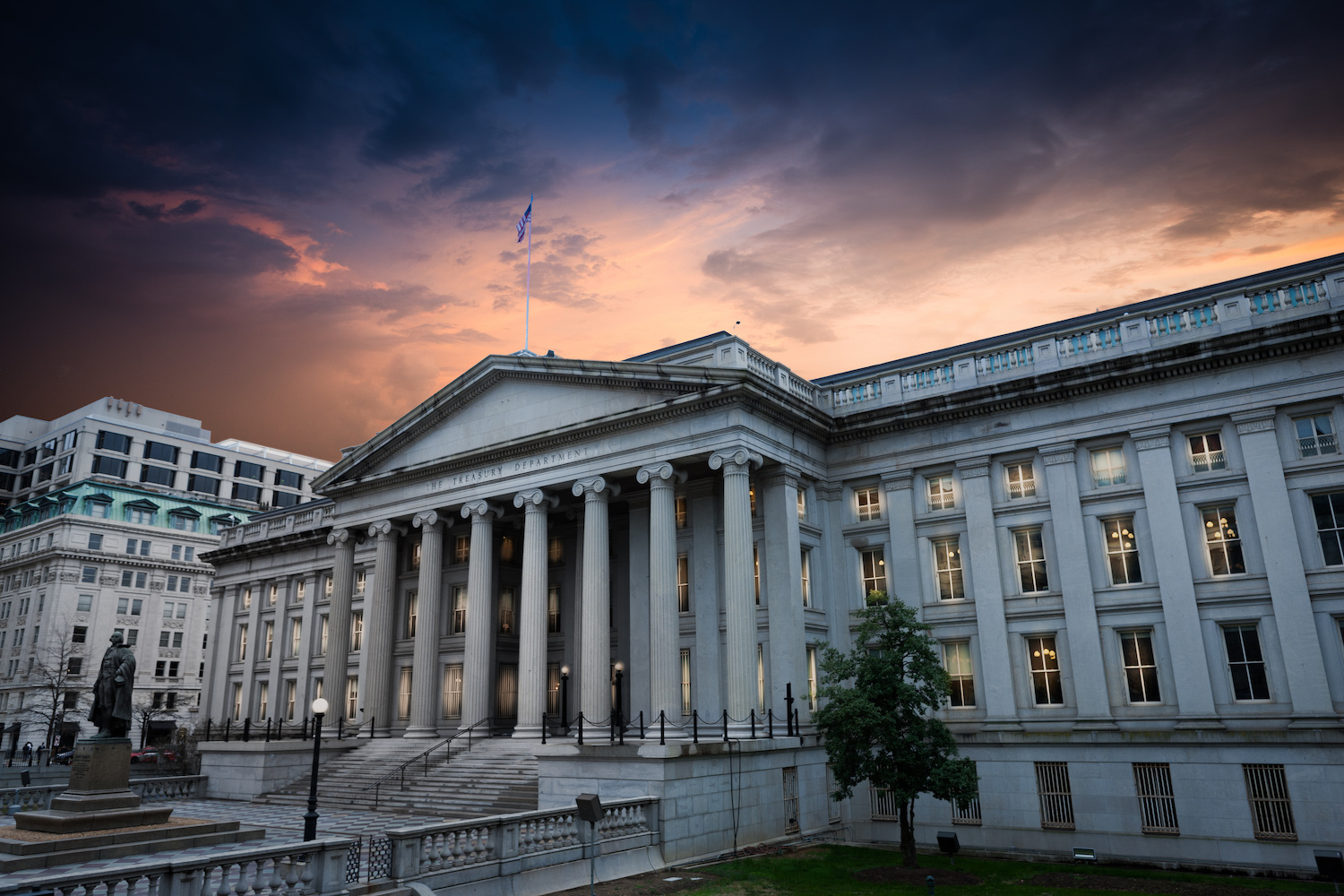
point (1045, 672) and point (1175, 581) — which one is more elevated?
point (1175, 581)

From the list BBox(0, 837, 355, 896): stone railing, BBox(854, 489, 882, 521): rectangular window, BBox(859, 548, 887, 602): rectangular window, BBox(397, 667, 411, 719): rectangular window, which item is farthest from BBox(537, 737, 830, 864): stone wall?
BBox(397, 667, 411, 719): rectangular window

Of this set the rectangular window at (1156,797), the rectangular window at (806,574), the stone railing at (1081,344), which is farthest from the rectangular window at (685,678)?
the rectangular window at (1156,797)

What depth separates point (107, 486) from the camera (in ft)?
276

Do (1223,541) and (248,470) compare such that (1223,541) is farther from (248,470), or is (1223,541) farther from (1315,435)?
(248,470)

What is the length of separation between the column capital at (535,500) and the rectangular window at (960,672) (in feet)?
Result: 53.0

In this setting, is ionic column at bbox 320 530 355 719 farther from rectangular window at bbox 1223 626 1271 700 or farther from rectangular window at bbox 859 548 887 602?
rectangular window at bbox 1223 626 1271 700

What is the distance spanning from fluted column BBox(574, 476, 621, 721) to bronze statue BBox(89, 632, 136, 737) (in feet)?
48.8

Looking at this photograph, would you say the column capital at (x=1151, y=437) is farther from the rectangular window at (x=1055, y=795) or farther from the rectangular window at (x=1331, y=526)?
the rectangular window at (x=1055, y=795)

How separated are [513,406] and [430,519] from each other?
662cm

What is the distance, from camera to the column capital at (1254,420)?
1043 inches

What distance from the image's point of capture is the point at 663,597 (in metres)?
30.8

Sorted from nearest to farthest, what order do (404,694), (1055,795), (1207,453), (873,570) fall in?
(1055,795) < (1207,453) < (873,570) < (404,694)

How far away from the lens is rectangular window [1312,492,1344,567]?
993 inches

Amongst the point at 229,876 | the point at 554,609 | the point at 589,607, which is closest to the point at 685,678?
the point at 589,607
